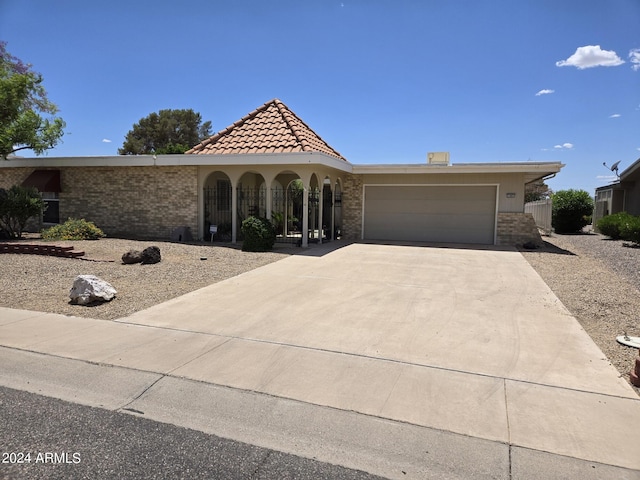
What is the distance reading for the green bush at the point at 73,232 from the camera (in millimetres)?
15266

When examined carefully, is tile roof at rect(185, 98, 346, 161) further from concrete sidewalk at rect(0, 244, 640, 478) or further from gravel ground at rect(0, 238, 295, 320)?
concrete sidewalk at rect(0, 244, 640, 478)

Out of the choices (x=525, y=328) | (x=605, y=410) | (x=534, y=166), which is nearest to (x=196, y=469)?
(x=605, y=410)

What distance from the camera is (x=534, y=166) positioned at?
15.4m

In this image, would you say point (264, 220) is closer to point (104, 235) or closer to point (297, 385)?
point (104, 235)

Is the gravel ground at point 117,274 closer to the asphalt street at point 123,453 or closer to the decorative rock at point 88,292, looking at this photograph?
the decorative rock at point 88,292

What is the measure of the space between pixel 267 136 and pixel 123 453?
45.7ft

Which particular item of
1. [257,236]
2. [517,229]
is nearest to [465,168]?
[517,229]

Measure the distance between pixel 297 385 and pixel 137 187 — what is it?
15111mm

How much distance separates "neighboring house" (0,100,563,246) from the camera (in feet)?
51.9

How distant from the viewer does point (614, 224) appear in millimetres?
20656

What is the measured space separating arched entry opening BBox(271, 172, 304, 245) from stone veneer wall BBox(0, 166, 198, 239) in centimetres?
334

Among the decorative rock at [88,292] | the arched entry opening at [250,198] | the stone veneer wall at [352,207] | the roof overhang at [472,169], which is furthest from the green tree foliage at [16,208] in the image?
→ the roof overhang at [472,169]

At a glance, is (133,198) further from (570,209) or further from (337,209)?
(570,209)

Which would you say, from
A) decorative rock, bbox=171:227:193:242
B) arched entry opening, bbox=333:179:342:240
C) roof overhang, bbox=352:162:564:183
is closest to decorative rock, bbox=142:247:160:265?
decorative rock, bbox=171:227:193:242
